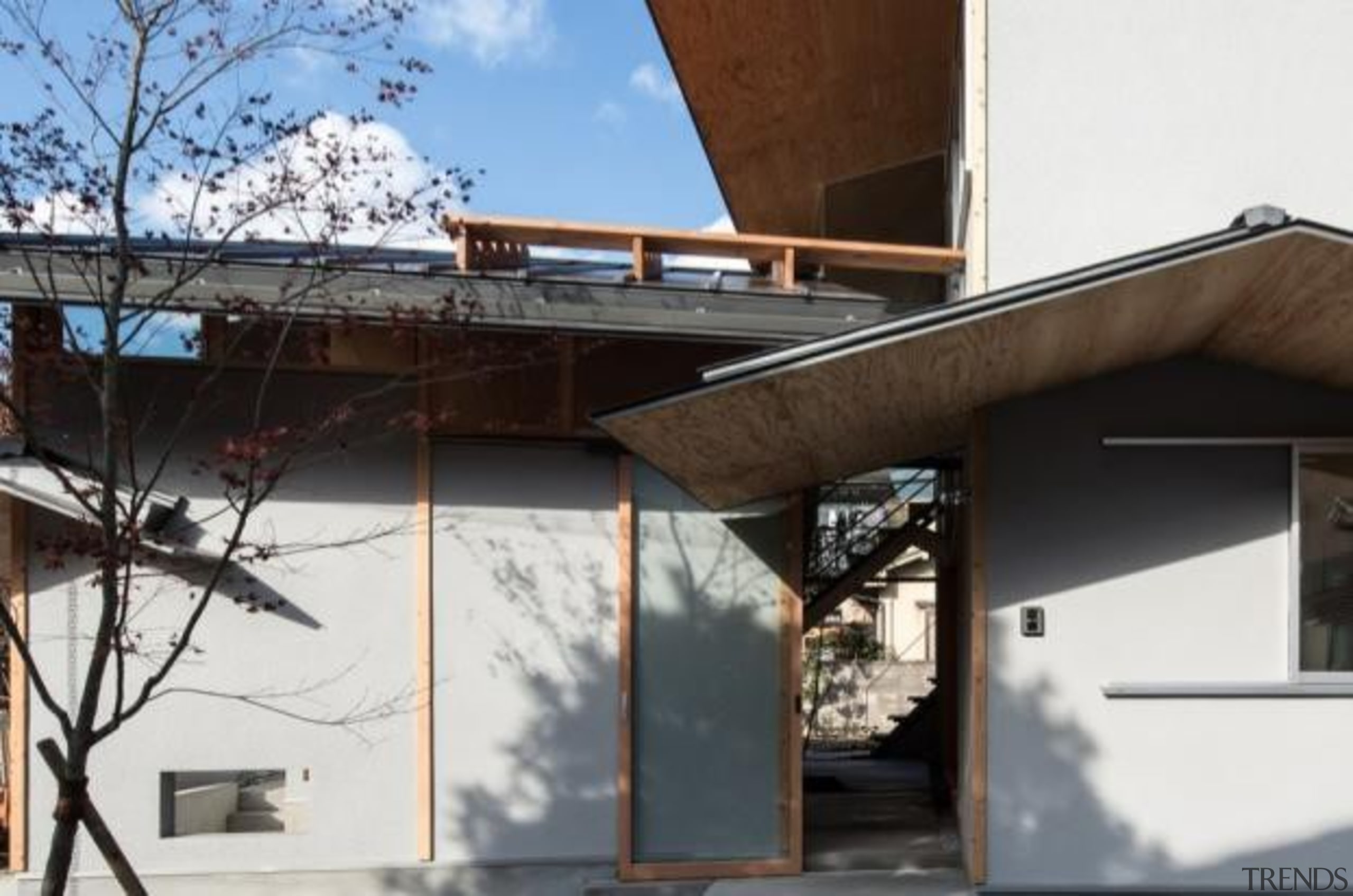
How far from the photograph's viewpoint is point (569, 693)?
209 inches

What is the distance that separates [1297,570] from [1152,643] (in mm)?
758

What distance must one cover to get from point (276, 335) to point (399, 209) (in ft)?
3.41

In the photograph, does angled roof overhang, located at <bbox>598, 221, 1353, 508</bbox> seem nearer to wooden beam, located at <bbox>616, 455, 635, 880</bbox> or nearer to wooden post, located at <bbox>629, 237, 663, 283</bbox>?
wooden beam, located at <bbox>616, 455, 635, 880</bbox>

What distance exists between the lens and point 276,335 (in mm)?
4902

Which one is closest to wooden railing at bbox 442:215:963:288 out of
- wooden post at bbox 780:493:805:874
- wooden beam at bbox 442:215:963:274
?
wooden beam at bbox 442:215:963:274

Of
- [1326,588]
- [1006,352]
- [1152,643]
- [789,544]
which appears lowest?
[1152,643]

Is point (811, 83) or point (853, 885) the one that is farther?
point (811, 83)

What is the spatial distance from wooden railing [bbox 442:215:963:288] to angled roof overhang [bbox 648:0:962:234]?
81.9 inches

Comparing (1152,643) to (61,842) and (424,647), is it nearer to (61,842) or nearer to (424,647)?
(424,647)

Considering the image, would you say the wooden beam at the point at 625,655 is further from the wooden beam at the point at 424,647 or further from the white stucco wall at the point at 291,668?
the white stucco wall at the point at 291,668

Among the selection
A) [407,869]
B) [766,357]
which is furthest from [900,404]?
[407,869]

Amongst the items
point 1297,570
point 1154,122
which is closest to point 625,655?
point 1297,570

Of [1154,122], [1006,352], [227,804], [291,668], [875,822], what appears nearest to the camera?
[1006,352]

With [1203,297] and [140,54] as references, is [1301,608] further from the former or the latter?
[140,54]
